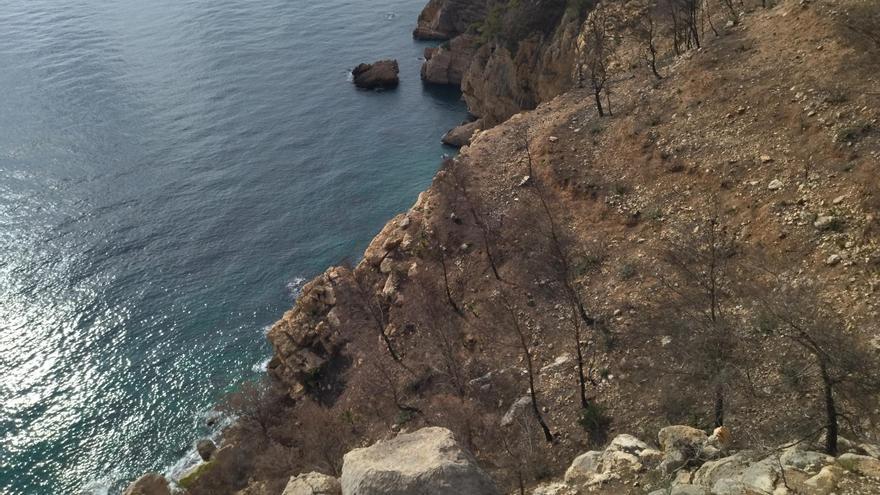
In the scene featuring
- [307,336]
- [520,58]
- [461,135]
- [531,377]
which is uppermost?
[520,58]

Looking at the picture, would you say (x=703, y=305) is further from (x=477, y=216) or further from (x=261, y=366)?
(x=261, y=366)

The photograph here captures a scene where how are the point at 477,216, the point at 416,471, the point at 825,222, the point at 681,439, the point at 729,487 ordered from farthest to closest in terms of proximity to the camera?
the point at 477,216 → the point at 825,222 → the point at 681,439 → the point at 416,471 → the point at 729,487

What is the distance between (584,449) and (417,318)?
18.1 meters

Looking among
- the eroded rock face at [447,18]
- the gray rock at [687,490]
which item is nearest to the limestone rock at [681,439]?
the gray rock at [687,490]

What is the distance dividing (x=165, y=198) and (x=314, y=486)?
55177 mm

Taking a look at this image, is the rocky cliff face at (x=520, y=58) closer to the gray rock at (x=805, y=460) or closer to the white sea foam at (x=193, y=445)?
the white sea foam at (x=193, y=445)

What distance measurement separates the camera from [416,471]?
907 inches

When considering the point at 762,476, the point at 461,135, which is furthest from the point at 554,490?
the point at 461,135

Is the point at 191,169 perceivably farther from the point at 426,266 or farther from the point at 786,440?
the point at 786,440

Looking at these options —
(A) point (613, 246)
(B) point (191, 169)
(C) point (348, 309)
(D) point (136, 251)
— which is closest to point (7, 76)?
(B) point (191, 169)

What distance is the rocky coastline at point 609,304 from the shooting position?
972 inches

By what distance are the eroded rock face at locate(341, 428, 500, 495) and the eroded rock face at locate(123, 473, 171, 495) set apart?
23.6 meters

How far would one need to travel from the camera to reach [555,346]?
39875 mm

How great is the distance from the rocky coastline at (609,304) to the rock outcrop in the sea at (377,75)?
39.7 meters
